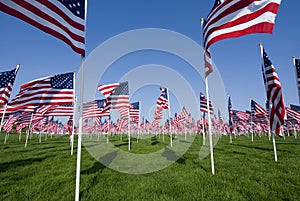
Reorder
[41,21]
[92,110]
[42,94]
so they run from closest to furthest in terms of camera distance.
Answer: [41,21] < [42,94] < [92,110]

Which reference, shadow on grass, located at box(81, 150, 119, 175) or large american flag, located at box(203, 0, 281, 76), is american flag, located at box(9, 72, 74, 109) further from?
large american flag, located at box(203, 0, 281, 76)

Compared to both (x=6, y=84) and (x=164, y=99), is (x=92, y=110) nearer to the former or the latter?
(x=164, y=99)

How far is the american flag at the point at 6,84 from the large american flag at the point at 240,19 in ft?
43.1

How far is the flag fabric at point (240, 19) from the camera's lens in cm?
521

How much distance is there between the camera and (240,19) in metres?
5.87

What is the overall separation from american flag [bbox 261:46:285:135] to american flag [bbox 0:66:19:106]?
53.1 ft

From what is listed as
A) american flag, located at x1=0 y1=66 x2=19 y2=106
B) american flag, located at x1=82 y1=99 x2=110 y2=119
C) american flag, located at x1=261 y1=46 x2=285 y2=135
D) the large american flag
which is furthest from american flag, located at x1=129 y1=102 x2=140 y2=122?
the large american flag

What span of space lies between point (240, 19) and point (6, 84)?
47.7 ft

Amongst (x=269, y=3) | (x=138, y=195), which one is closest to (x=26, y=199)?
(x=138, y=195)

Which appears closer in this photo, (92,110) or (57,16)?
(57,16)

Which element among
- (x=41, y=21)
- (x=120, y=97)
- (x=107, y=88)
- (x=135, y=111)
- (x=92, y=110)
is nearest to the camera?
(x=41, y=21)

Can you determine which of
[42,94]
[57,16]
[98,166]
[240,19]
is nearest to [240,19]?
[240,19]

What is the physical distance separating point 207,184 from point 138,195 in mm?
2291

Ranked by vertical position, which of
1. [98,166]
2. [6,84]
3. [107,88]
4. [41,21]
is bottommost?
[98,166]
